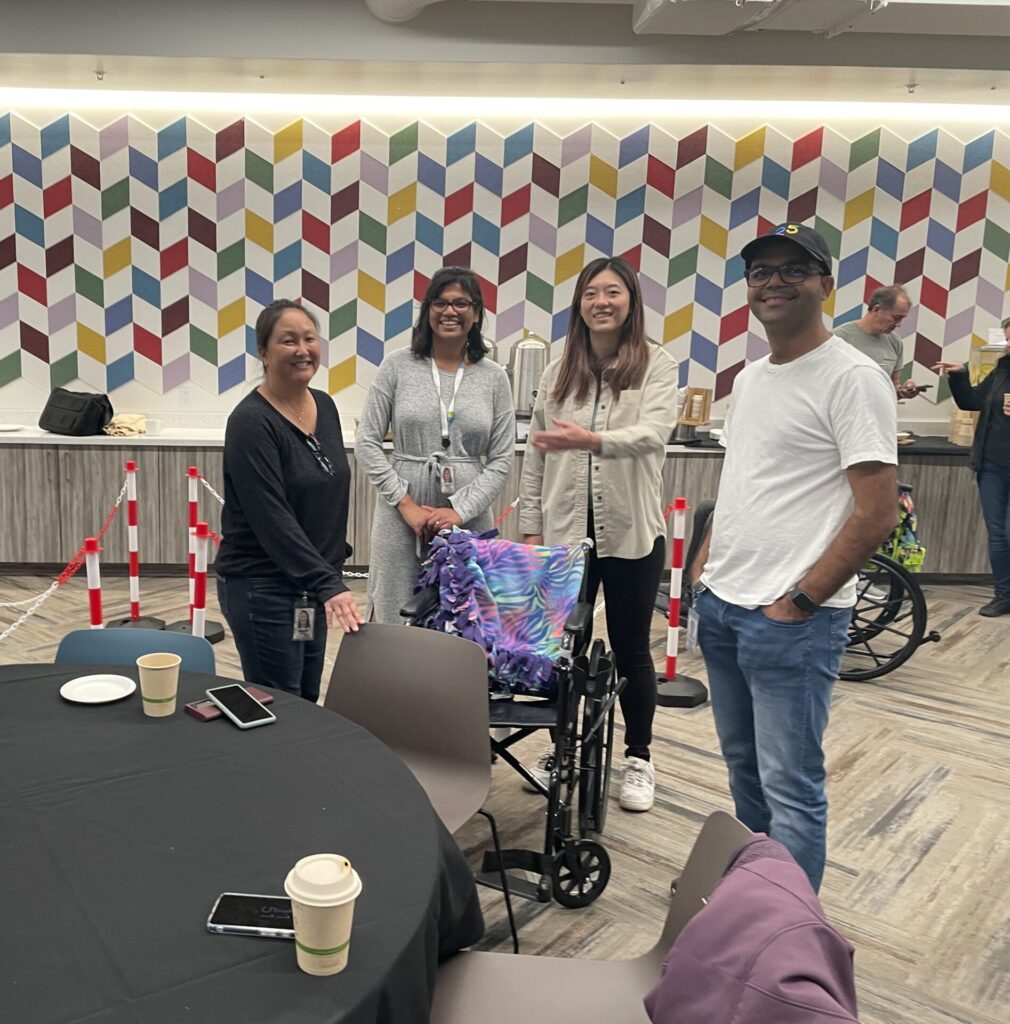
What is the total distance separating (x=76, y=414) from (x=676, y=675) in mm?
3560

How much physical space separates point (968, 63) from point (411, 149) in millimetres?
3057

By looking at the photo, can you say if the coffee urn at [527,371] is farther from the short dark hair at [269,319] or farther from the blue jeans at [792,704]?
the blue jeans at [792,704]

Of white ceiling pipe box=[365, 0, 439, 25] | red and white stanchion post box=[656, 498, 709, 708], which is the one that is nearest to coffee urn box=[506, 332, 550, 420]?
red and white stanchion post box=[656, 498, 709, 708]

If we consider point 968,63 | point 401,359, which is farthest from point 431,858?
point 968,63

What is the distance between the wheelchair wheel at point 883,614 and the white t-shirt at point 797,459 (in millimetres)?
2271

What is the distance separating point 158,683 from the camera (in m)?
1.80

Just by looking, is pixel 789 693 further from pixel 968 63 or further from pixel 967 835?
pixel 968 63

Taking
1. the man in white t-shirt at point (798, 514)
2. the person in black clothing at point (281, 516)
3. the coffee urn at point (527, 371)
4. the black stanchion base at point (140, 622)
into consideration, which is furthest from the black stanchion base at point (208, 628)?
the man in white t-shirt at point (798, 514)

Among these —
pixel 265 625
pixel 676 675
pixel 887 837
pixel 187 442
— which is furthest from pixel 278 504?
pixel 187 442

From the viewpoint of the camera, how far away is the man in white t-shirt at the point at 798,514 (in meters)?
1.89

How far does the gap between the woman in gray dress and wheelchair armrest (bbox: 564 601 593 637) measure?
56cm

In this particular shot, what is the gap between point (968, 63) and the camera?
4.96 meters

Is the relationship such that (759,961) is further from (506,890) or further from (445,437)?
(445,437)

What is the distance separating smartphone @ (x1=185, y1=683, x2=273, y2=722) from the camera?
5.92 ft
